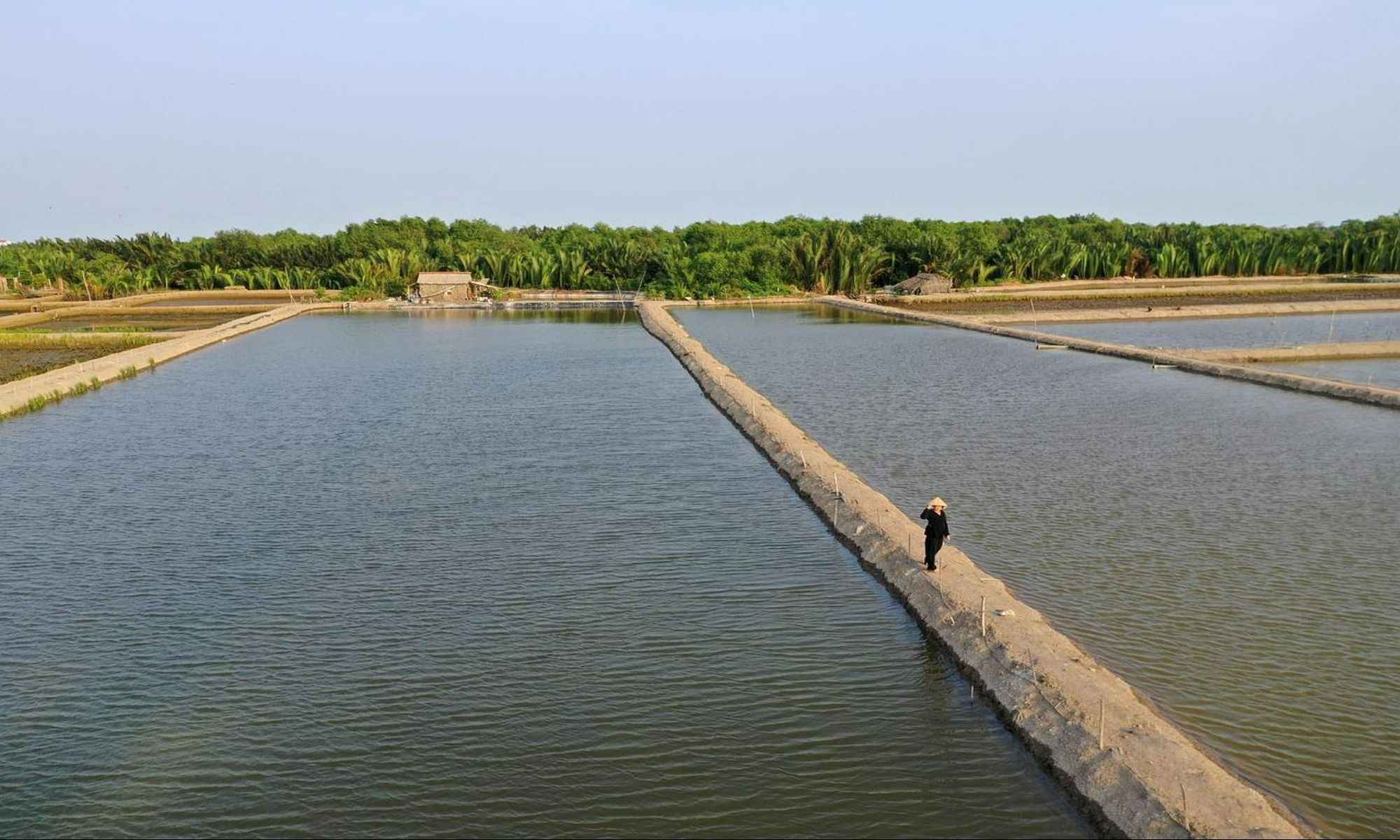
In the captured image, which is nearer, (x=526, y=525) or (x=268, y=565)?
(x=268, y=565)

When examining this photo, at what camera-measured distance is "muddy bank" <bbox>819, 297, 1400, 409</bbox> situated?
894 inches

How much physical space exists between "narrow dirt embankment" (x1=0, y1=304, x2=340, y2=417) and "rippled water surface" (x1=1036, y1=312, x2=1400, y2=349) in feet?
101

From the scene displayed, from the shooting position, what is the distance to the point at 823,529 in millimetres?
14039

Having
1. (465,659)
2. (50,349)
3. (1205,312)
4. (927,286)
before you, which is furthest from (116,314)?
(465,659)

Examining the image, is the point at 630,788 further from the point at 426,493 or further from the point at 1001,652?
the point at 426,493

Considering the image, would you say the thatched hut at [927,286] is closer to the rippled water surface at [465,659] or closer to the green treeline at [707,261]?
the green treeline at [707,261]

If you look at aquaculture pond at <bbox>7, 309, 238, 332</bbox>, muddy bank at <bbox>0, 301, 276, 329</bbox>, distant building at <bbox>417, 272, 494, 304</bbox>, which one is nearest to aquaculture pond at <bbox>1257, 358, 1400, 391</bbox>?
aquaculture pond at <bbox>7, 309, 238, 332</bbox>

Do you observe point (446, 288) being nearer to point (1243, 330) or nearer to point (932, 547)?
point (1243, 330)

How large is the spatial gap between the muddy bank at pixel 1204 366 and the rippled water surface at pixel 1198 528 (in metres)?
0.62

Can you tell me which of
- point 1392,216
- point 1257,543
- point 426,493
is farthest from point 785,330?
point 1392,216

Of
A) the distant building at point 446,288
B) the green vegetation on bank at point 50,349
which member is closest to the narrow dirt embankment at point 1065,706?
the green vegetation on bank at point 50,349

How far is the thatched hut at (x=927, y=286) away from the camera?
63531 millimetres

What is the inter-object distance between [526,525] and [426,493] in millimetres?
2608

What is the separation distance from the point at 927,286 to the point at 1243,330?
24939 millimetres
